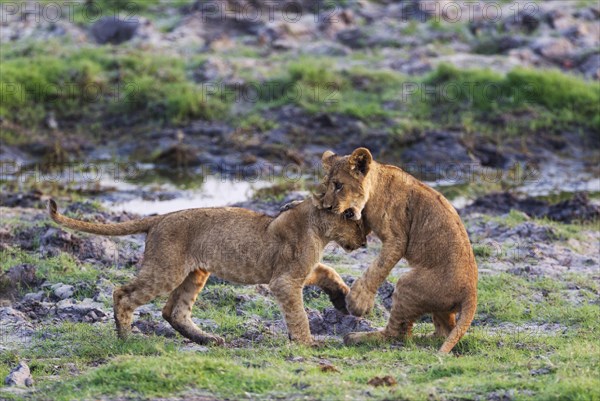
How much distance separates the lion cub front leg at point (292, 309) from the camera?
9.11 meters

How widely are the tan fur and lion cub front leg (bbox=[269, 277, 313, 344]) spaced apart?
448 mm

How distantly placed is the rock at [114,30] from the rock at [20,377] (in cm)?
1588

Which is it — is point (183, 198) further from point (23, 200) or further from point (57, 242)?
point (57, 242)

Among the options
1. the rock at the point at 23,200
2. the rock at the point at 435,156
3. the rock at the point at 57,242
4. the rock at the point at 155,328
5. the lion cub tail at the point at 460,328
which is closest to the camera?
the lion cub tail at the point at 460,328

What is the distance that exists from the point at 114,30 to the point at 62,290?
45.0ft

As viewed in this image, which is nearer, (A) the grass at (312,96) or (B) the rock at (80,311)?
(B) the rock at (80,311)

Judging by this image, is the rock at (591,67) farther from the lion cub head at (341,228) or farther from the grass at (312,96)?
the lion cub head at (341,228)

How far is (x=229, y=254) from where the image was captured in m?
9.46

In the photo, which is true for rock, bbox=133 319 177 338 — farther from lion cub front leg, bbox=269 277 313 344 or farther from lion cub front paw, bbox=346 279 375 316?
lion cub front paw, bbox=346 279 375 316

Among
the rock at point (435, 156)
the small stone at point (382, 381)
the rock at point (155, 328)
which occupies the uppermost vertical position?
the small stone at point (382, 381)

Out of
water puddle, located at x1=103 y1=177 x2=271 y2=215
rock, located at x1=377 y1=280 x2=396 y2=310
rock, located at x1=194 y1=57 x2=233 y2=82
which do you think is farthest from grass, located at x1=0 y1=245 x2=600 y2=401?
rock, located at x1=194 y1=57 x2=233 y2=82

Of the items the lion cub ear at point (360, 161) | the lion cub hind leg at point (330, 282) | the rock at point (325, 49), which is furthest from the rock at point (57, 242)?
the rock at point (325, 49)

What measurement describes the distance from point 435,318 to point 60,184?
9.40 m

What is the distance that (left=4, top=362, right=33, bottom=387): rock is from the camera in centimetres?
811
